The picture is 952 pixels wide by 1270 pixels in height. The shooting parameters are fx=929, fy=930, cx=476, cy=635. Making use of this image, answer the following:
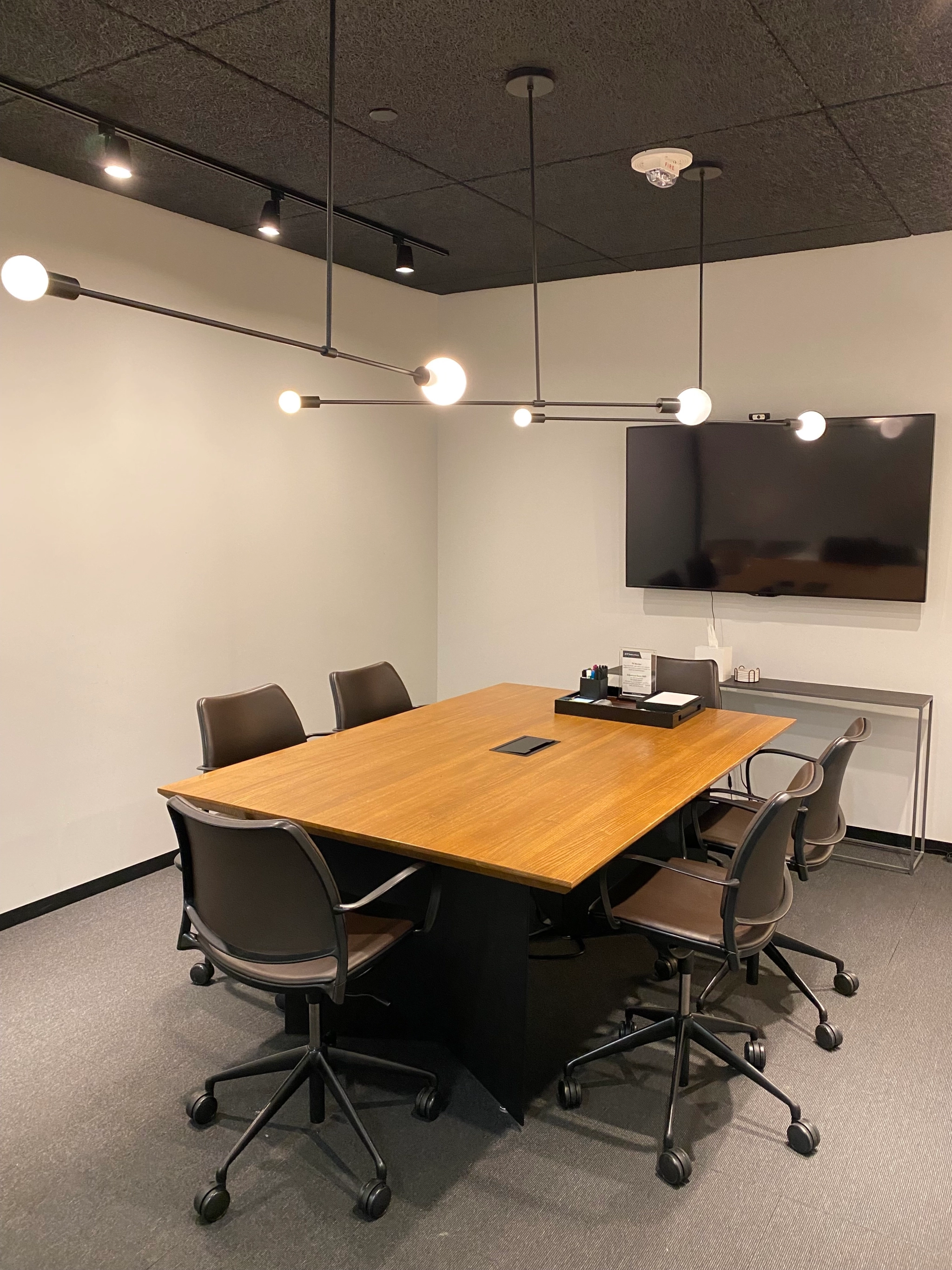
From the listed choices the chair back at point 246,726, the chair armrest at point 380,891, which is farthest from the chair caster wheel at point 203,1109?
the chair back at point 246,726

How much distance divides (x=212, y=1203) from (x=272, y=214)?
358cm

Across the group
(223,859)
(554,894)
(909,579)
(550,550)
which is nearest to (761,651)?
(909,579)

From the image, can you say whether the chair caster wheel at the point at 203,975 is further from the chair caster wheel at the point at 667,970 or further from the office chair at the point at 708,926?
the chair caster wheel at the point at 667,970

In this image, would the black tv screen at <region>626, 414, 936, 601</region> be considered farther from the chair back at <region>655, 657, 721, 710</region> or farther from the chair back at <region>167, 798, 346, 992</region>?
the chair back at <region>167, 798, 346, 992</region>

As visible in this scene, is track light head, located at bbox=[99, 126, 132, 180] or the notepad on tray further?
the notepad on tray

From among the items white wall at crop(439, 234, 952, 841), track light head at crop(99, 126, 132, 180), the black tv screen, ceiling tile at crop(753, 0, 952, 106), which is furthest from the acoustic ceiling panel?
the black tv screen

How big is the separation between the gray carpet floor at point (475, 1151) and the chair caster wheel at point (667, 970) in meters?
0.05

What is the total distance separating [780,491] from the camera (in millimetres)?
4812

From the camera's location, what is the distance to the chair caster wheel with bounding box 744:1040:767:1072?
2.83 m

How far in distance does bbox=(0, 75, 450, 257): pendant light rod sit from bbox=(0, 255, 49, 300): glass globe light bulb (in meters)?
1.53

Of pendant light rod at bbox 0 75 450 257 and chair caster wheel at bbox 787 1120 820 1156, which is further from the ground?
pendant light rod at bbox 0 75 450 257

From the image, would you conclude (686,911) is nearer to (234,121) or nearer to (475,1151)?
(475,1151)

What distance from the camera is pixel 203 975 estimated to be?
11.0 ft

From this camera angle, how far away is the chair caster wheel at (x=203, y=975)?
336 centimetres
